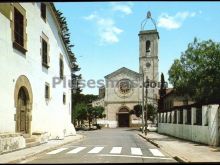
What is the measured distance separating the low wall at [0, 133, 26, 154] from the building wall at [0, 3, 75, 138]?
0.64 m

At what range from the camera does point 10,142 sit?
720 inches

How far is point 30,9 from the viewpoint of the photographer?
24.7 meters

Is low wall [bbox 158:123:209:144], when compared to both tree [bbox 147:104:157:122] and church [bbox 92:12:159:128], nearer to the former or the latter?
tree [bbox 147:104:157:122]

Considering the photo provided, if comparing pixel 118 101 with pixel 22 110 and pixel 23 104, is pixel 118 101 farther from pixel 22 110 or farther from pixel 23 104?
pixel 22 110

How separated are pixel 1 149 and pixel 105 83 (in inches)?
2777

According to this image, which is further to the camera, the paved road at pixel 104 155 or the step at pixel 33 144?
the step at pixel 33 144

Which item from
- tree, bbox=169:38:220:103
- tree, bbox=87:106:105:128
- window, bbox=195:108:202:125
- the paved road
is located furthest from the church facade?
the paved road

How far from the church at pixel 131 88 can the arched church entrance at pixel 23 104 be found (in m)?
59.3

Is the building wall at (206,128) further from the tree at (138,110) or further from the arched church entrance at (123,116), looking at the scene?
the arched church entrance at (123,116)

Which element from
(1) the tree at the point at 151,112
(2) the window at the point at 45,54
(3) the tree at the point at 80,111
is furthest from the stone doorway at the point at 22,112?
(1) the tree at the point at 151,112

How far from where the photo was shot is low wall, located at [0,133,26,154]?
1725 centimetres

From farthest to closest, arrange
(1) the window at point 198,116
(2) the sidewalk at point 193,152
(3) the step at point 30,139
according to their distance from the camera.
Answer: (1) the window at point 198,116, (3) the step at point 30,139, (2) the sidewalk at point 193,152

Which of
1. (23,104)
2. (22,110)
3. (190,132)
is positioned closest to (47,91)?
(23,104)

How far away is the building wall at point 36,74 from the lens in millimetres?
19448
